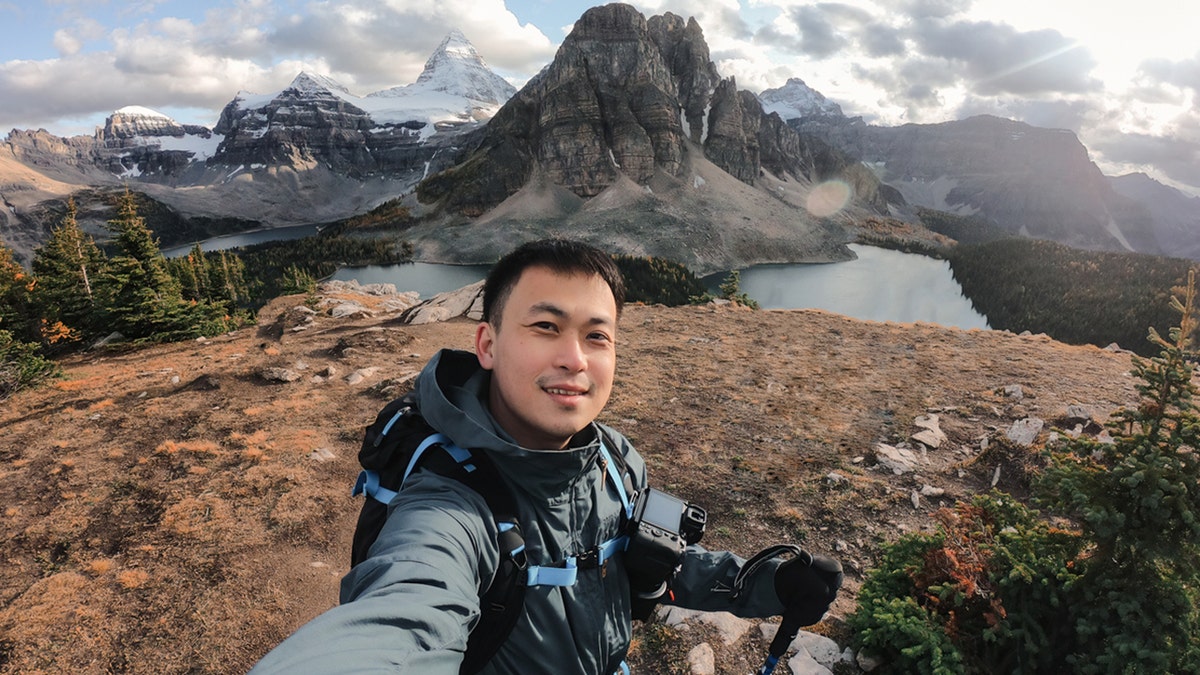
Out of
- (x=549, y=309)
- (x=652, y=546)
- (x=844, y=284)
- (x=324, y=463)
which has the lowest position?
(x=844, y=284)

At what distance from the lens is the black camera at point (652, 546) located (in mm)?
2805

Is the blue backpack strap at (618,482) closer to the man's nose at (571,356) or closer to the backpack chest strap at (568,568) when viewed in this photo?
the backpack chest strap at (568,568)

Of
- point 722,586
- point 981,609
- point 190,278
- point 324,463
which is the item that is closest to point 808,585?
point 722,586

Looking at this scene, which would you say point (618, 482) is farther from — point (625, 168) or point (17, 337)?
A: point (625, 168)

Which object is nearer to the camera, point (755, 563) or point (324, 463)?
point (755, 563)

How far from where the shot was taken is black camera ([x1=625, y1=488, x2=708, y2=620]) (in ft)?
9.20

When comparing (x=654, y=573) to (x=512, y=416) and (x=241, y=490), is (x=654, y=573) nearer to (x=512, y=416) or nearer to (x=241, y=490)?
(x=512, y=416)

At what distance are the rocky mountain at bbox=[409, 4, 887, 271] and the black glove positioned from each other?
390ft

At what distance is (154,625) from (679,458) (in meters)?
7.97

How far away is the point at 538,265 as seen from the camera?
272cm

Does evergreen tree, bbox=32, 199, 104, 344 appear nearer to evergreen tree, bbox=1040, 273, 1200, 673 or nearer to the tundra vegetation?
the tundra vegetation

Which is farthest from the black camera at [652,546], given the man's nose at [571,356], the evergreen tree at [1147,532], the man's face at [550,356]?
the evergreen tree at [1147,532]

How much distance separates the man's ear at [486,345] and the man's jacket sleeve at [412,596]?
2.25 feet

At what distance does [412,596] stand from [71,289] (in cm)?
3642
